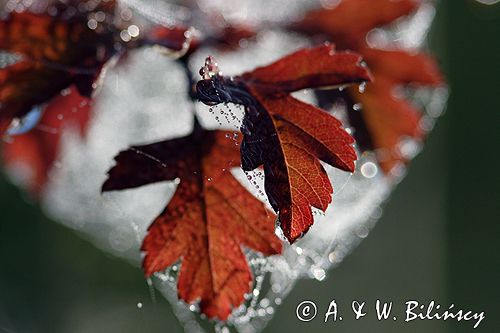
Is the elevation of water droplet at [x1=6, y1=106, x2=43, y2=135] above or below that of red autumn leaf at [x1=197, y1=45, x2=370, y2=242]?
below

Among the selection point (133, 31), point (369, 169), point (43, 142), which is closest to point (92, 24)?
point (133, 31)

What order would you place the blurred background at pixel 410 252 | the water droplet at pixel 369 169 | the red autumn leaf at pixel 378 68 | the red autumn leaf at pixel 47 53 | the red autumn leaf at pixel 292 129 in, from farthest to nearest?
the blurred background at pixel 410 252 < the water droplet at pixel 369 169 < the red autumn leaf at pixel 378 68 < the red autumn leaf at pixel 47 53 < the red autumn leaf at pixel 292 129

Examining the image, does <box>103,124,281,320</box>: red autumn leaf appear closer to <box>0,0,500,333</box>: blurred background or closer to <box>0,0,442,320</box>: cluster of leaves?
<box>0,0,442,320</box>: cluster of leaves

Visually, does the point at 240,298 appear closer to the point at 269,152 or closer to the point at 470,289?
the point at 269,152

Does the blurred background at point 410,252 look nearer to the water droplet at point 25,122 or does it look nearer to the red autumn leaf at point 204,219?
the water droplet at point 25,122

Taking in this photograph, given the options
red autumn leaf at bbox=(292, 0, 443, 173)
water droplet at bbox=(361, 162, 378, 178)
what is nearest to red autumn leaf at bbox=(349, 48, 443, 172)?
red autumn leaf at bbox=(292, 0, 443, 173)

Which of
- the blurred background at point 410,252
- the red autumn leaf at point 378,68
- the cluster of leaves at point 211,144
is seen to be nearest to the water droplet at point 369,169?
the red autumn leaf at point 378,68

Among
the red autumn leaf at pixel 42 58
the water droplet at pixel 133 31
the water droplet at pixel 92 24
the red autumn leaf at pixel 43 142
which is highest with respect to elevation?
the water droplet at pixel 92 24
